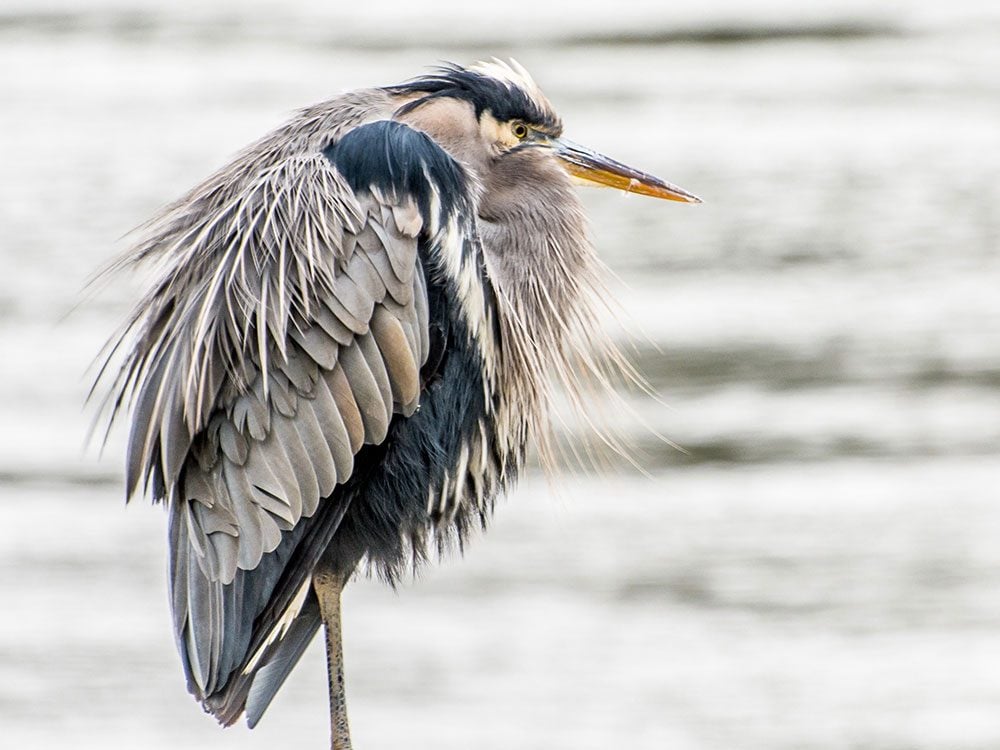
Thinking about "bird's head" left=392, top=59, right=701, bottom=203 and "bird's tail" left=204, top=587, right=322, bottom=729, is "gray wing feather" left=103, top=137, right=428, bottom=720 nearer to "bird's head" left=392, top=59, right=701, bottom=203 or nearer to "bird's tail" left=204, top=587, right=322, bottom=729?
"bird's tail" left=204, top=587, right=322, bottom=729

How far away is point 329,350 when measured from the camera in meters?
3.72

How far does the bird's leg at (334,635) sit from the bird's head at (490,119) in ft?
3.09

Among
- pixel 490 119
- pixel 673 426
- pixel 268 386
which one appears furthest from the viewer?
pixel 673 426

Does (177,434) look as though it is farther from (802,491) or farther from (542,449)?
(802,491)

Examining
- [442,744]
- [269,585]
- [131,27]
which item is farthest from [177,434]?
[131,27]

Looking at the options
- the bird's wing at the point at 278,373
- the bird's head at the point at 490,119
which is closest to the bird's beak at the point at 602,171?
the bird's head at the point at 490,119

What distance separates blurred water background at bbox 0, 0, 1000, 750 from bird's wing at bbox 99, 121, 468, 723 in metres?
1.54

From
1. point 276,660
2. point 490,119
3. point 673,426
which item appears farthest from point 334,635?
point 673,426

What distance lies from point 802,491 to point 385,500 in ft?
15.1

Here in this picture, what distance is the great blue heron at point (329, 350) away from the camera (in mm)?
3693

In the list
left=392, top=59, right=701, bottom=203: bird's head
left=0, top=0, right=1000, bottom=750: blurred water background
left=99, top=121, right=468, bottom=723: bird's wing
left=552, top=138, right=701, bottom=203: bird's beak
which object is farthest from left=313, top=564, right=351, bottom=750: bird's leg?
left=0, top=0, right=1000, bottom=750: blurred water background

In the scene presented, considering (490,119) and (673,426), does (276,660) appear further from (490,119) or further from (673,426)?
(673,426)

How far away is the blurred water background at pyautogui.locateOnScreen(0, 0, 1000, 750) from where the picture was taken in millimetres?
6930

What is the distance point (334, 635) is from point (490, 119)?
46.2 inches
